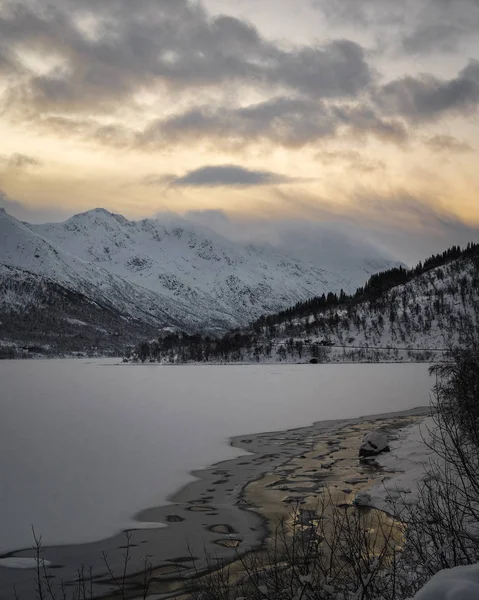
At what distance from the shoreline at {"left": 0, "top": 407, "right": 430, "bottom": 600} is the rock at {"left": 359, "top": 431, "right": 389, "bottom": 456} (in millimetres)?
2644

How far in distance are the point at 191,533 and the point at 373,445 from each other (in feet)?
35.6

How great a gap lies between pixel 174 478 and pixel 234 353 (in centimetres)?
16534

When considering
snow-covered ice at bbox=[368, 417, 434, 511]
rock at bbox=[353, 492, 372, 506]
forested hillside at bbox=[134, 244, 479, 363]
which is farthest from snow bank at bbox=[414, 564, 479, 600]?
forested hillside at bbox=[134, 244, 479, 363]

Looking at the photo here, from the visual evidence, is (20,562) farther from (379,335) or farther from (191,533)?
(379,335)

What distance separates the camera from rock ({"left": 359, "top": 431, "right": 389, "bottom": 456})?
67.5ft

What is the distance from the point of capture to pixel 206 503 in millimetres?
14688

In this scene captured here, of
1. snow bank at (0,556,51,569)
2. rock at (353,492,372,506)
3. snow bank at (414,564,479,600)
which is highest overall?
snow bank at (414,564,479,600)

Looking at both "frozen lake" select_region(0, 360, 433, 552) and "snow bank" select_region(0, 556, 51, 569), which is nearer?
"snow bank" select_region(0, 556, 51, 569)

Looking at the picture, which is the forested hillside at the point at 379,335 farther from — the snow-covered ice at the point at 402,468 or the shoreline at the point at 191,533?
the shoreline at the point at 191,533

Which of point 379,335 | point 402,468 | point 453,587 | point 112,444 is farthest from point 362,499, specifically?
point 379,335

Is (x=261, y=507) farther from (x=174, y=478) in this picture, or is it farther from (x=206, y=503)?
(x=174, y=478)

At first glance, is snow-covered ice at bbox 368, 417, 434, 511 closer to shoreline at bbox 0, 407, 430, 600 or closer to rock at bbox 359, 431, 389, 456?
rock at bbox 359, 431, 389, 456

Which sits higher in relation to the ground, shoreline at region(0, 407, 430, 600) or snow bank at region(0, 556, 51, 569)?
snow bank at region(0, 556, 51, 569)

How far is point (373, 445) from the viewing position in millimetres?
20828
